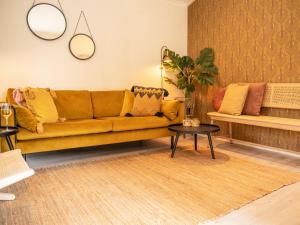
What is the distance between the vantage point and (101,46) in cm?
410

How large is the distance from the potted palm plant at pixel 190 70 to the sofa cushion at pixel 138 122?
0.91 metres

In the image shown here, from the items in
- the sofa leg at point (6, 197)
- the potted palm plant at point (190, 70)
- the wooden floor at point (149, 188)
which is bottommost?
the wooden floor at point (149, 188)

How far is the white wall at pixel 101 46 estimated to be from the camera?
3.44 m

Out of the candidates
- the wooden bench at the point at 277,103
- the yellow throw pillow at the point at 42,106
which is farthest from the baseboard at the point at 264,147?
the yellow throw pillow at the point at 42,106

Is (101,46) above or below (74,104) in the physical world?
above

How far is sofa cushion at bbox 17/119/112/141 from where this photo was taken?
267cm

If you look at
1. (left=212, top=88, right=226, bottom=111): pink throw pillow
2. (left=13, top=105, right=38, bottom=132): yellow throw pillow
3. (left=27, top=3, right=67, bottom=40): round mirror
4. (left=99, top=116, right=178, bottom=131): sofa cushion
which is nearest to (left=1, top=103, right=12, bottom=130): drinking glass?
(left=13, top=105, right=38, bottom=132): yellow throw pillow

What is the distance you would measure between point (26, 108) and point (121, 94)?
1554mm

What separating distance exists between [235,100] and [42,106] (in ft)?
8.54

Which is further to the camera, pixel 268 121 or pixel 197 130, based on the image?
pixel 268 121

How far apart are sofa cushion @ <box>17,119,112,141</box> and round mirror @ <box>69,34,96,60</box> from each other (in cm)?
134

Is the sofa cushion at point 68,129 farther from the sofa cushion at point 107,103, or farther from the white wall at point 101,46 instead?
the white wall at point 101,46

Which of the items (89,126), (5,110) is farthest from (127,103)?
(5,110)

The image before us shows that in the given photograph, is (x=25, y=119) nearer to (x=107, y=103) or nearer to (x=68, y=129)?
(x=68, y=129)
